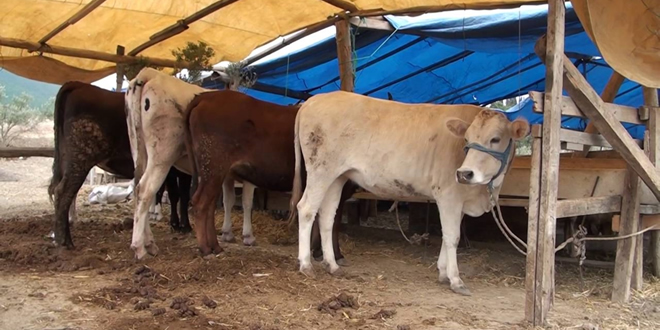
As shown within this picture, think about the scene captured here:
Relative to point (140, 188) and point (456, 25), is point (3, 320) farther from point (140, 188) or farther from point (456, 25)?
point (456, 25)

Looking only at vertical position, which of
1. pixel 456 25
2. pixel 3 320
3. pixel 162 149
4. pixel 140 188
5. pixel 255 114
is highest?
pixel 456 25

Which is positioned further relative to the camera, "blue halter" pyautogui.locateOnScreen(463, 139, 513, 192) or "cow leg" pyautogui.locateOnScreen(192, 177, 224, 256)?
"cow leg" pyautogui.locateOnScreen(192, 177, 224, 256)

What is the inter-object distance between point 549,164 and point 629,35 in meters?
1.18

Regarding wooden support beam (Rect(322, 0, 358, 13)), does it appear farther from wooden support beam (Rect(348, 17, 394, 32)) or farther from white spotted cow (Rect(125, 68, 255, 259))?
white spotted cow (Rect(125, 68, 255, 259))

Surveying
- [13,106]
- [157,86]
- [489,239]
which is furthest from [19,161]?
[489,239]

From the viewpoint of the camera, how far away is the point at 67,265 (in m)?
5.70

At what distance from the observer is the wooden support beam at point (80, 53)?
8398mm

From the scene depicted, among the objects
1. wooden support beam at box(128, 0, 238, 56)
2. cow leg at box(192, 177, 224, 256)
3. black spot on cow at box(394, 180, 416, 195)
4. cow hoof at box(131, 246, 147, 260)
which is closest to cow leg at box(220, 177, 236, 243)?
cow leg at box(192, 177, 224, 256)

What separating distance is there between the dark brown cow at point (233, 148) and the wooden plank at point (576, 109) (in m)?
2.77

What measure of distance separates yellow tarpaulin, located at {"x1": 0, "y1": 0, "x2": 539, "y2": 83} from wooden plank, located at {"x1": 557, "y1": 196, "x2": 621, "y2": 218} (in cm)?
250

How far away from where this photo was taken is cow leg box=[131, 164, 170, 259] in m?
6.18

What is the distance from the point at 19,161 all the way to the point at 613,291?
21.9 metres

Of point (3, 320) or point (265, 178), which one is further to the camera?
point (265, 178)

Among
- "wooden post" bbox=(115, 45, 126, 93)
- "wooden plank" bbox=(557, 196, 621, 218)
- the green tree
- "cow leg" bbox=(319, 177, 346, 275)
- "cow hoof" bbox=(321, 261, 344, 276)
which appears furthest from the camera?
the green tree
